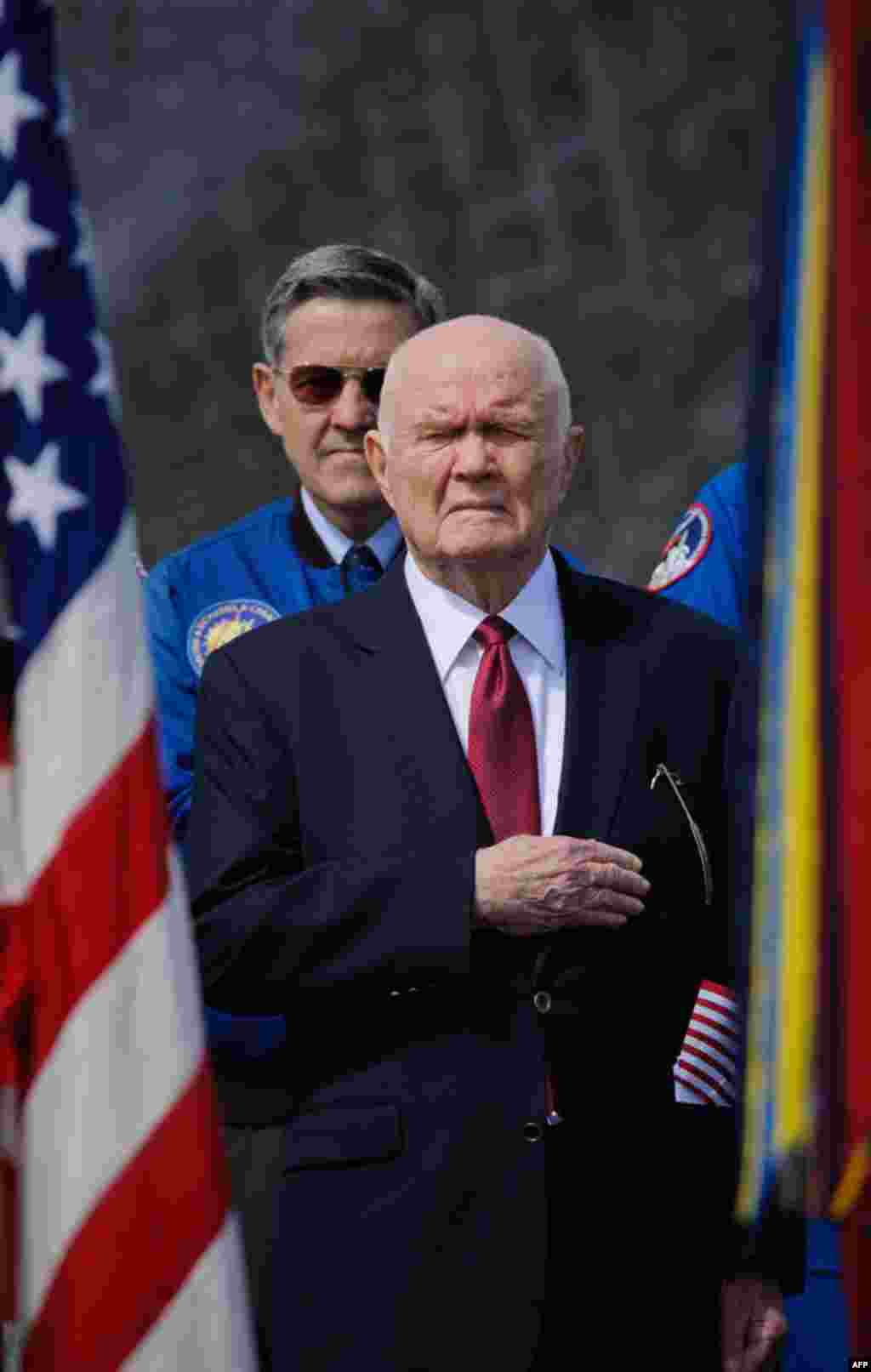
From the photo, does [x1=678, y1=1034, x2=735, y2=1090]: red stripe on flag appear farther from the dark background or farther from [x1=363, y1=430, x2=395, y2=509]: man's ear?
the dark background

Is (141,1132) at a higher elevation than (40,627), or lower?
lower

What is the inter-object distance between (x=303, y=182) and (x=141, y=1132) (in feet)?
16.2

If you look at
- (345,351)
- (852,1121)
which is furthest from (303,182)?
(852,1121)

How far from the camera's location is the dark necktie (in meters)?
3.68

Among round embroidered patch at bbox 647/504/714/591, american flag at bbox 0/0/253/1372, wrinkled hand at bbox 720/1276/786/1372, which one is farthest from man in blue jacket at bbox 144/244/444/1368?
wrinkled hand at bbox 720/1276/786/1372

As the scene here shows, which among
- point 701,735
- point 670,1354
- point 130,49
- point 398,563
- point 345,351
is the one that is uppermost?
point 130,49

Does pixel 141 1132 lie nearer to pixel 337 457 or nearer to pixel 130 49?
pixel 337 457

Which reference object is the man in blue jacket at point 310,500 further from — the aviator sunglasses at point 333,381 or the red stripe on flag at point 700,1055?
the red stripe on flag at point 700,1055

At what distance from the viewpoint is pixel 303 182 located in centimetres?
700

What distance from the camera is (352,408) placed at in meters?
3.67

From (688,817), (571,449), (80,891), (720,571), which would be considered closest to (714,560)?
(720,571)

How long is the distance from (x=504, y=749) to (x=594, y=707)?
0.13m

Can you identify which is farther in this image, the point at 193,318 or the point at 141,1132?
the point at 193,318

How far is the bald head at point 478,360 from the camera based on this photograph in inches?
122
